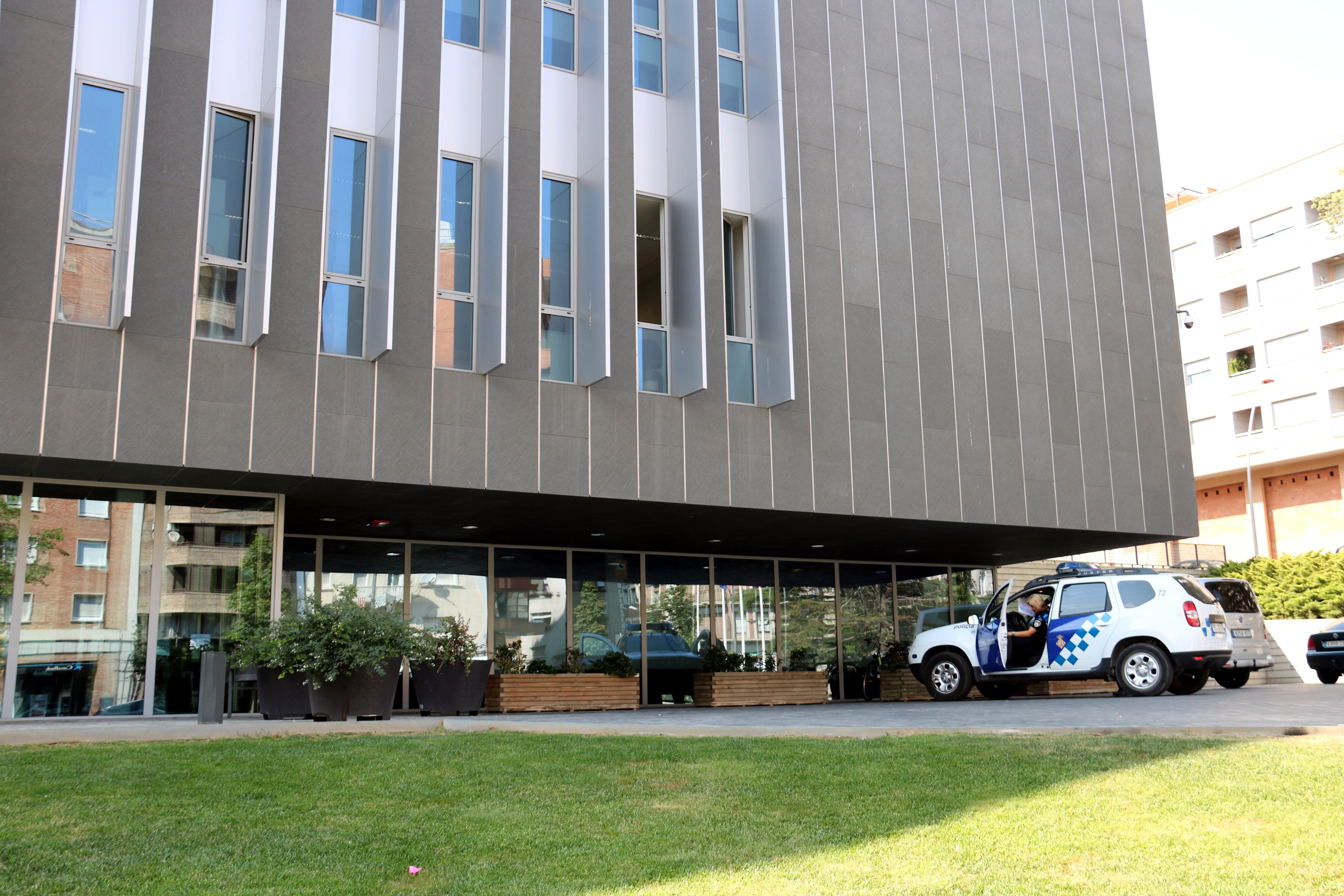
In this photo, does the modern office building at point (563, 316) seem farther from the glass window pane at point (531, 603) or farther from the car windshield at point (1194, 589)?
the car windshield at point (1194, 589)

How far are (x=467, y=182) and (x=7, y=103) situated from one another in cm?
495

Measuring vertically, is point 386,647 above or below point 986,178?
below

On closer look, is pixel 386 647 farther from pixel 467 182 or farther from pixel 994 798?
pixel 994 798

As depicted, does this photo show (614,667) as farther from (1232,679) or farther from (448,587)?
(1232,679)

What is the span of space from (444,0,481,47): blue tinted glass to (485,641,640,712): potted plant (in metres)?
8.84

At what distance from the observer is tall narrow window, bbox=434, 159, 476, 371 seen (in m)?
13.2

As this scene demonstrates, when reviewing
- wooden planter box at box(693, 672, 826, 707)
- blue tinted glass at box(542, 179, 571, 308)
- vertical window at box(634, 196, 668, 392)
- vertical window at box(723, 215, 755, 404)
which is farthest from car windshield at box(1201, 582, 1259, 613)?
blue tinted glass at box(542, 179, 571, 308)

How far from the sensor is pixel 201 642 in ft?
41.4

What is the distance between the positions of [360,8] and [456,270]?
3.41 meters

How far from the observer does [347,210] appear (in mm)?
12984

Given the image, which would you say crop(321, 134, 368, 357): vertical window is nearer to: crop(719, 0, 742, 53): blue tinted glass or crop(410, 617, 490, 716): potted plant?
crop(410, 617, 490, 716): potted plant

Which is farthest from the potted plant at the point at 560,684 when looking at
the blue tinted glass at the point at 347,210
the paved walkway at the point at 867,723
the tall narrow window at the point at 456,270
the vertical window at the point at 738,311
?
the blue tinted glass at the point at 347,210

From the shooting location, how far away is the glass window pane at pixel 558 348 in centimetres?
1374

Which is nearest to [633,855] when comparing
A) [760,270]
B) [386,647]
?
[386,647]
